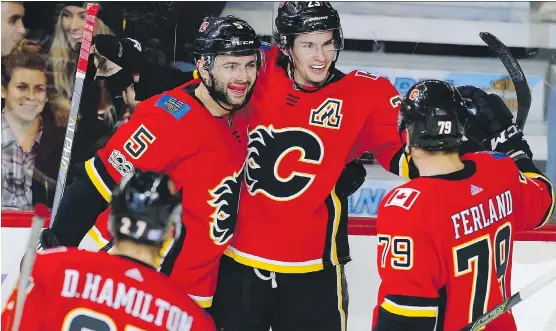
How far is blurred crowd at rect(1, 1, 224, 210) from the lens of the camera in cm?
323

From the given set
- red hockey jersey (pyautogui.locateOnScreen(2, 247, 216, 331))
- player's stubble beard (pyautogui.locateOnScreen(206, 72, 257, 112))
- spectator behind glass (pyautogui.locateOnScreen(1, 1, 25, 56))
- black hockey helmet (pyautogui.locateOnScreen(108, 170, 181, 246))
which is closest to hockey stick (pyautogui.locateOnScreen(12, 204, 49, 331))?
red hockey jersey (pyautogui.locateOnScreen(2, 247, 216, 331))

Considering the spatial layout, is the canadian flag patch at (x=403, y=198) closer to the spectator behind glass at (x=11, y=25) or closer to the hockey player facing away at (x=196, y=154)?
the hockey player facing away at (x=196, y=154)

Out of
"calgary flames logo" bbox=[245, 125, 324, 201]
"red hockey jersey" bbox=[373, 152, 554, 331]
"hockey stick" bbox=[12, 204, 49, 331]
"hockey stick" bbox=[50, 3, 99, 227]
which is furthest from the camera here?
"hockey stick" bbox=[50, 3, 99, 227]

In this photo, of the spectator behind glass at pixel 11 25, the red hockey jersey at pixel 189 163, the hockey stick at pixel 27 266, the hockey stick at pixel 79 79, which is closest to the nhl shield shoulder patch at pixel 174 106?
the red hockey jersey at pixel 189 163

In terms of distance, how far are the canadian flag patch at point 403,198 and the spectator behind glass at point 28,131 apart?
1.65 m

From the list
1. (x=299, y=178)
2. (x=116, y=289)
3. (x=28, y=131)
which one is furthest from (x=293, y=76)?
(x=28, y=131)

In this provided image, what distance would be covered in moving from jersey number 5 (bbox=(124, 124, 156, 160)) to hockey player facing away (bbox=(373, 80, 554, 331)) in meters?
0.63

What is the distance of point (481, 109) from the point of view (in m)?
2.26

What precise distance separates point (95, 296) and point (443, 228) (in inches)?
26.8

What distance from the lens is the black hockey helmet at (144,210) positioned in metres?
1.77

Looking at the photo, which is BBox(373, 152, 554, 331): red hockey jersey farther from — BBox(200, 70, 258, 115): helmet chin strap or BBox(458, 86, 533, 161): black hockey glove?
BBox(200, 70, 258, 115): helmet chin strap

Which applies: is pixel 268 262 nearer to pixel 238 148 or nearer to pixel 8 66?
pixel 238 148

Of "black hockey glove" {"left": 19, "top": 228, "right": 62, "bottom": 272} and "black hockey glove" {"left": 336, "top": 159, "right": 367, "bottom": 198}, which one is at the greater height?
"black hockey glove" {"left": 336, "top": 159, "right": 367, "bottom": 198}

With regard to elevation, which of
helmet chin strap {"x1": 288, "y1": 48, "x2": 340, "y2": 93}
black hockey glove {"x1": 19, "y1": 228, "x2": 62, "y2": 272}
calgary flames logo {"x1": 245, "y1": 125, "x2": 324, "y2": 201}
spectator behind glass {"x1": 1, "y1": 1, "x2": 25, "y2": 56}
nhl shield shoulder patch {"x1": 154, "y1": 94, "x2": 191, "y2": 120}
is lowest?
black hockey glove {"x1": 19, "y1": 228, "x2": 62, "y2": 272}
